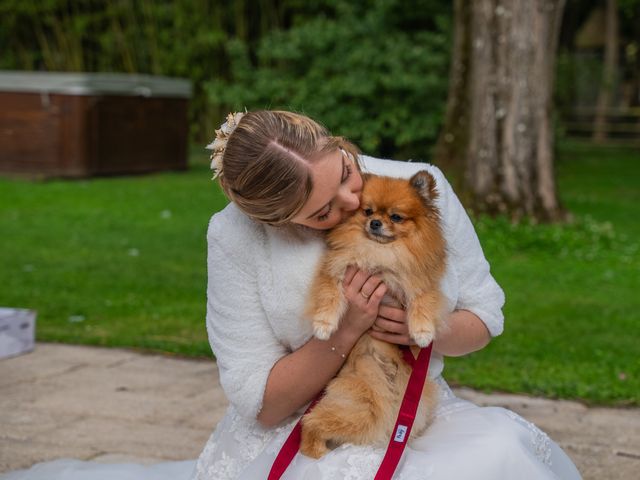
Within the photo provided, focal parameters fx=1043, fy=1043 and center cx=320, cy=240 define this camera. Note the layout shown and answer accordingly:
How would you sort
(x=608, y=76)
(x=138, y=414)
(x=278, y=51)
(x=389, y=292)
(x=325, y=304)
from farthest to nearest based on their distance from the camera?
(x=608, y=76)
(x=278, y=51)
(x=138, y=414)
(x=389, y=292)
(x=325, y=304)

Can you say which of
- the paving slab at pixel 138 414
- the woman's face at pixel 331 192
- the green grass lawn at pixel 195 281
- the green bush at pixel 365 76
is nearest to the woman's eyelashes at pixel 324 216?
the woman's face at pixel 331 192

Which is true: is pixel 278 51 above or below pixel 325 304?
above

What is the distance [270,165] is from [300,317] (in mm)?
423

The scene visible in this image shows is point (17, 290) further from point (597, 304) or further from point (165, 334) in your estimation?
point (597, 304)

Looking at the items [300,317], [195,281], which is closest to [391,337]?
[300,317]

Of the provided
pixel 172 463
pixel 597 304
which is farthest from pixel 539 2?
pixel 172 463

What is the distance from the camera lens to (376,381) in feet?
8.57

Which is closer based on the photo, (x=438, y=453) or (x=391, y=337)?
(x=438, y=453)

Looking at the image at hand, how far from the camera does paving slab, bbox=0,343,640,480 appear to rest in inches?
160

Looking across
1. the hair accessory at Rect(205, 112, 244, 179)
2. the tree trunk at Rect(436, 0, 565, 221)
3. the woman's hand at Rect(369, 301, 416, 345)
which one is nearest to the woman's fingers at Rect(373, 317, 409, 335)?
the woman's hand at Rect(369, 301, 416, 345)

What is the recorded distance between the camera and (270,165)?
2.53m

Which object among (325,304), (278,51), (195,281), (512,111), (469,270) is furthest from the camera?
(278,51)

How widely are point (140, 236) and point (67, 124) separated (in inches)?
173

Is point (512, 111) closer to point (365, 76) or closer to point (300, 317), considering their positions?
point (365, 76)
